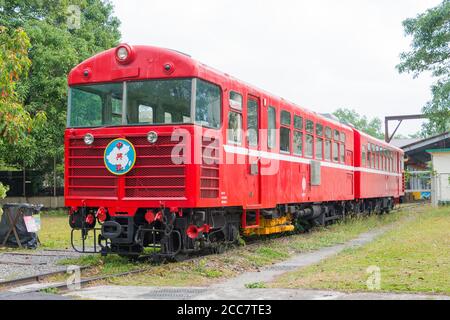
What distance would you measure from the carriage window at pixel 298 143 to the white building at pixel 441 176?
16.3 meters

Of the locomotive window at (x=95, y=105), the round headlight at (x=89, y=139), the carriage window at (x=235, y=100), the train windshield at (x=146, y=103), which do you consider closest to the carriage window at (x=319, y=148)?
the carriage window at (x=235, y=100)

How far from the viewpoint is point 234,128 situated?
11484 millimetres

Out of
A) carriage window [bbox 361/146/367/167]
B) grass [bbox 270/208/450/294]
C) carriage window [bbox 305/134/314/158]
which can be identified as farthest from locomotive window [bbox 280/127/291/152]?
carriage window [bbox 361/146/367/167]

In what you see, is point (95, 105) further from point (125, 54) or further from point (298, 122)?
point (298, 122)

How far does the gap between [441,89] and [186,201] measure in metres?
16.5

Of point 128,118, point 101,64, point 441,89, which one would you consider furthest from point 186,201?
point 441,89

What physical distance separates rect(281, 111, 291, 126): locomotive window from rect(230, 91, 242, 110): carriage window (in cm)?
242

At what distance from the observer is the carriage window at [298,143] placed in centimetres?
1491

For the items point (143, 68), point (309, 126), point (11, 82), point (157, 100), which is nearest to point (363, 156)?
point (309, 126)

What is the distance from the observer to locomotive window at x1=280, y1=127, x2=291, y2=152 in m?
14.0

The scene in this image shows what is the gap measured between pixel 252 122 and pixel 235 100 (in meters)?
0.91

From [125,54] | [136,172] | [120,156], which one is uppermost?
[125,54]

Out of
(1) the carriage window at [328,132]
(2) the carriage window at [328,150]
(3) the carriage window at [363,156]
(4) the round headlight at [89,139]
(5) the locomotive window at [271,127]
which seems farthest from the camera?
(3) the carriage window at [363,156]

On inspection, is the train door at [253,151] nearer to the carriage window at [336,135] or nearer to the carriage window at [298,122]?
the carriage window at [298,122]
